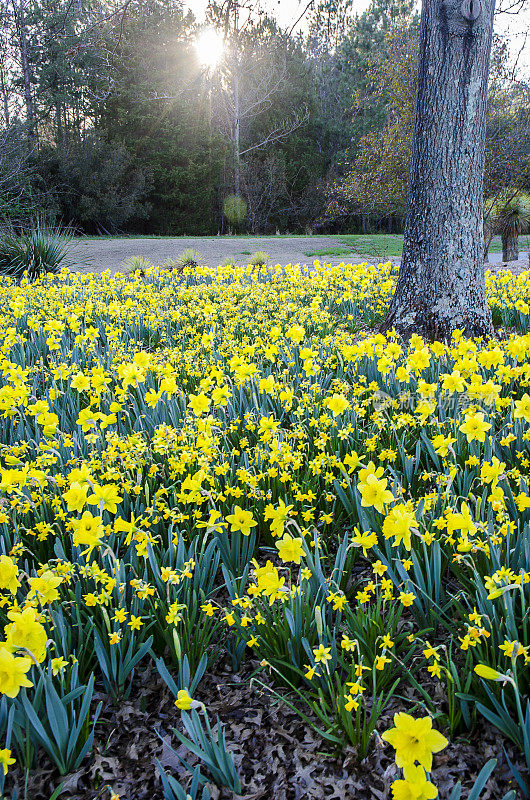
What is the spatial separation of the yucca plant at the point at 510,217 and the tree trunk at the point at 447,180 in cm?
699

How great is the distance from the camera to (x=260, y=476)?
2.11 m

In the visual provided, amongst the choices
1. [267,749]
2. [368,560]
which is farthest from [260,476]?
[267,749]

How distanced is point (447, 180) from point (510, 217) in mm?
8751

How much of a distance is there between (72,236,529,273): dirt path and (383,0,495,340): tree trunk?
6.90 meters

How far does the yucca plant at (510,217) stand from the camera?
1096 centimetres

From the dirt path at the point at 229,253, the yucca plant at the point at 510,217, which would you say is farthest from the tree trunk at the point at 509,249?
the dirt path at the point at 229,253

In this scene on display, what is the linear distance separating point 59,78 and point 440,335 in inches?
1020

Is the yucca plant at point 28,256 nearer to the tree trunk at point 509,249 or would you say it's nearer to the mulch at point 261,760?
the mulch at point 261,760

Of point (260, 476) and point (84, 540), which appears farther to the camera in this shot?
point (260, 476)

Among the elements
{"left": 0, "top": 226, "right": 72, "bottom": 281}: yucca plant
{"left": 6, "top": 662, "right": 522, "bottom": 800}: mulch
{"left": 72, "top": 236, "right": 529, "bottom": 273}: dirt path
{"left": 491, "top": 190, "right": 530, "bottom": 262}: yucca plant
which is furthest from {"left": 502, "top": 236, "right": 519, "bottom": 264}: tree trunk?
{"left": 6, "top": 662, "right": 522, "bottom": 800}: mulch

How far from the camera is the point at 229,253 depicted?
13930 millimetres

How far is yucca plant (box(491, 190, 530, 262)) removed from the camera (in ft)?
36.0

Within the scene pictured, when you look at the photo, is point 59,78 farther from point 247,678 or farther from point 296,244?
point 247,678

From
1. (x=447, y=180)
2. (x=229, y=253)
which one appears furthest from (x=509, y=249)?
(x=447, y=180)
